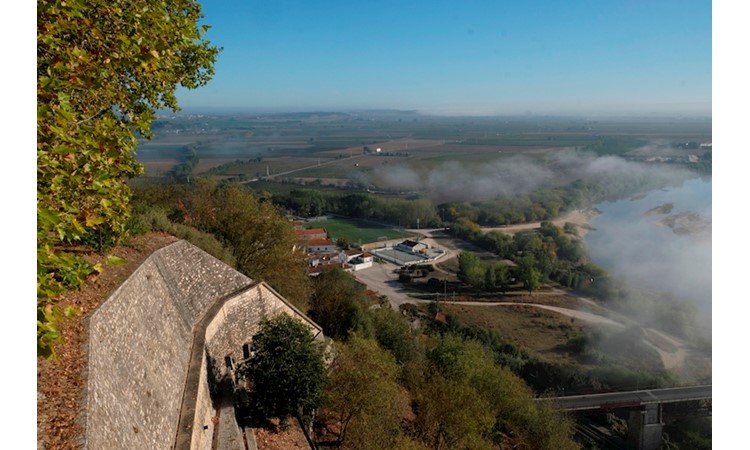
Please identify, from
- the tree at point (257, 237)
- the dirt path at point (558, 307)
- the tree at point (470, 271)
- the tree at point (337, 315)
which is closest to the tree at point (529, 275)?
the dirt path at point (558, 307)

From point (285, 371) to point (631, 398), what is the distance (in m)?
21.6

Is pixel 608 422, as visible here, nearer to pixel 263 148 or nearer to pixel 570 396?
pixel 570 396

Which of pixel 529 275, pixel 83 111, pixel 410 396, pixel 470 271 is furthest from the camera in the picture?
pixel 470 271

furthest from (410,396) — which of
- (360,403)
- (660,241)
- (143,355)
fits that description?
(660,241)

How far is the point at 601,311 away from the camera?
124 ft

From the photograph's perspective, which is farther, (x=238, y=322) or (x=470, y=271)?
(x=470, y=271)

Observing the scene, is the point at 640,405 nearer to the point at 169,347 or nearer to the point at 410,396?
the point at 410,396

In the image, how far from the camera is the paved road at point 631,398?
76.2 feet

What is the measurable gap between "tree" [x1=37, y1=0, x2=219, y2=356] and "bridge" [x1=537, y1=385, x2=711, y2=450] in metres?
21.6

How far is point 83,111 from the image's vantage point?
19.1 ft

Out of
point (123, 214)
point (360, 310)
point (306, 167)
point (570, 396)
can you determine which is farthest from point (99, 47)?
point (306, 167)

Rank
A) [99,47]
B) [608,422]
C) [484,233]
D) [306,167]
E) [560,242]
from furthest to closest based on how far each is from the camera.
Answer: [306,167] → [484,233] → [560,242] → [608,422] → [99,47]

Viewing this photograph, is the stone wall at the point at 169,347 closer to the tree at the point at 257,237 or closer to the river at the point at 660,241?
the tree at the point at 257,237
